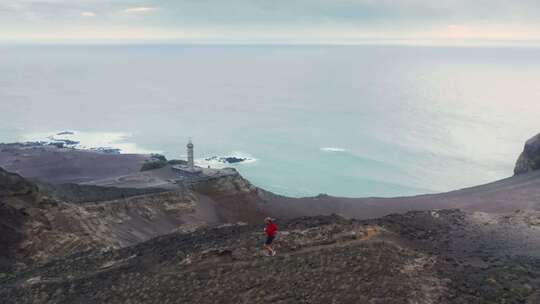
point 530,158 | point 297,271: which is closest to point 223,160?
point 530,158

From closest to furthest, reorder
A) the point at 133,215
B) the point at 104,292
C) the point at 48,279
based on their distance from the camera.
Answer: the point at 104,292
the point at 48,279
the point at 133,215

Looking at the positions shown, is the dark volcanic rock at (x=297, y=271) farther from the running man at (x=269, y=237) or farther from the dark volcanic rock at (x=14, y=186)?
the dark volcanic rock at (x=14, y=186)

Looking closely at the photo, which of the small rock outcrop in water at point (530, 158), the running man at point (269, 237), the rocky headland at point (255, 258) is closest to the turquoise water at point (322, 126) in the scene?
the small rock outcrop in water at point (530, 158)

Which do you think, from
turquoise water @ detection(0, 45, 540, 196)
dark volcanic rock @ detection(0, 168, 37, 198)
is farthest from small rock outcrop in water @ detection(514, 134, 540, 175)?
dark volcanic rock @ detection(0, 168, 37, 198)

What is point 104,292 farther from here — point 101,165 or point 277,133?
point 277,133

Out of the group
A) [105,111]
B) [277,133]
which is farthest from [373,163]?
[105,111]

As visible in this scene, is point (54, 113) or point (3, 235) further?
point (54, 113)

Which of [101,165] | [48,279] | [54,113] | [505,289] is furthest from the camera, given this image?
[54,113]

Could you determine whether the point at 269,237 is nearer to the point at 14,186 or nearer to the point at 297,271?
the point at 297,271
